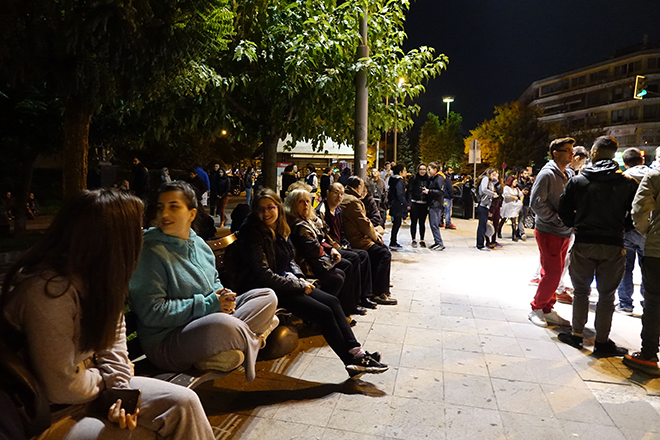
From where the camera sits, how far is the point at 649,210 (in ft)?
13.1

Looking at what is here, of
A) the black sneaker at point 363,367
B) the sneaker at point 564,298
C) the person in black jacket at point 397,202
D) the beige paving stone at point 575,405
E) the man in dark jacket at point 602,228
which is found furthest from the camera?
the person in black jacket at point 397,202

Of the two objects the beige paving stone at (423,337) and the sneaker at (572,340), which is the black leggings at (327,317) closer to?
the beige paving stone at (423,337)

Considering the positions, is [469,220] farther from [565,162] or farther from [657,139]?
[657,139]

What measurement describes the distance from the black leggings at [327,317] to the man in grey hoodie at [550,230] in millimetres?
2743

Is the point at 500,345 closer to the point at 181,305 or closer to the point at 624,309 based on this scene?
the point at 624,309

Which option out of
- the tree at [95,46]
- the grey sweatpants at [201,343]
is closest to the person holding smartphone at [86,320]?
the grey sweatpants at [201,343]

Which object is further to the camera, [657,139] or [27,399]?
[657,139]

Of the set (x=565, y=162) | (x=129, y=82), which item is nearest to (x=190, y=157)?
(x=129, y=82)

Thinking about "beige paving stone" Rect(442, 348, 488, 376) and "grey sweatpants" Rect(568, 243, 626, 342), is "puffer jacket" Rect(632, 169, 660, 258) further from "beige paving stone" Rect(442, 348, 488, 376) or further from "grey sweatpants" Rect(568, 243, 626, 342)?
"beige paving stone" Rect(442, 348, 488, 376)

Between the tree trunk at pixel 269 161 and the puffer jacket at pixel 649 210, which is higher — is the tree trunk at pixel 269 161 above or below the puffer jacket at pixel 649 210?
above

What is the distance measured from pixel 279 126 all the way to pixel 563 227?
4.82 meters

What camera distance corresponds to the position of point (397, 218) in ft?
33.3

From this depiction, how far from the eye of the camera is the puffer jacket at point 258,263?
3836 millimetres

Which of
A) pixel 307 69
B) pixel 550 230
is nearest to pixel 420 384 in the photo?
pixel 550 230
